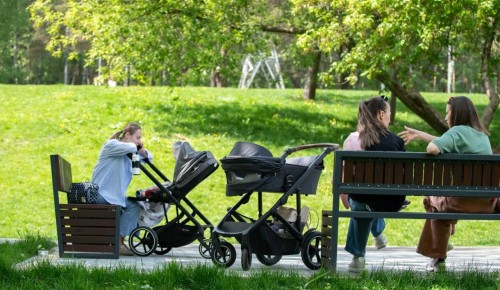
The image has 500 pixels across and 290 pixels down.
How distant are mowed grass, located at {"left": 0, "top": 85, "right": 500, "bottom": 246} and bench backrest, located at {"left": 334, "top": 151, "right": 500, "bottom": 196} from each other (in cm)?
648

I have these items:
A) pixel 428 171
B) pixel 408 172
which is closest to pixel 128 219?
pixel 408 172

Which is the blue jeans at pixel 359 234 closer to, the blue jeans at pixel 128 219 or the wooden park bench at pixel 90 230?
the wooden park bench at pixel 90 230

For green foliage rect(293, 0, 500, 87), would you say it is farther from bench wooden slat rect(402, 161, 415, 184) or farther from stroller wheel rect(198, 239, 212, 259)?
bench wooden slat rect(402, 161, 415, 184)

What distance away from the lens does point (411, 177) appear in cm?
788

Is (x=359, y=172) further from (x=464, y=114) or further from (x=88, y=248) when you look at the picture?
(x=88, y=248)

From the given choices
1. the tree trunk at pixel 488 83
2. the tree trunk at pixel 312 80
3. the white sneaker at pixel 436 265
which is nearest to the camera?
the white sneaker at pixel 436 265

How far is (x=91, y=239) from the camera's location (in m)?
9.02

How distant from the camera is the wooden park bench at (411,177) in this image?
7785 mm

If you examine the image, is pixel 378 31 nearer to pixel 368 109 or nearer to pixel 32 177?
pixel 32 177

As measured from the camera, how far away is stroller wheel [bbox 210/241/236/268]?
28.1ft

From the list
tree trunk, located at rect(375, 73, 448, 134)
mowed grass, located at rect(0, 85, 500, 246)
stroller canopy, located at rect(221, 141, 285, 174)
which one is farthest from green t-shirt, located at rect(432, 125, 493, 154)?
tree trunk, located at rect(375, 73, 448, 134)

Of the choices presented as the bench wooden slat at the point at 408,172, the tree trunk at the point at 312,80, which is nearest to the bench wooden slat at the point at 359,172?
the bench wooden slat at the point at 408,172

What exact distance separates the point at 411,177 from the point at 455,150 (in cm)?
48

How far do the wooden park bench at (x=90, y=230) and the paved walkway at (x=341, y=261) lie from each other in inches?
5.6
